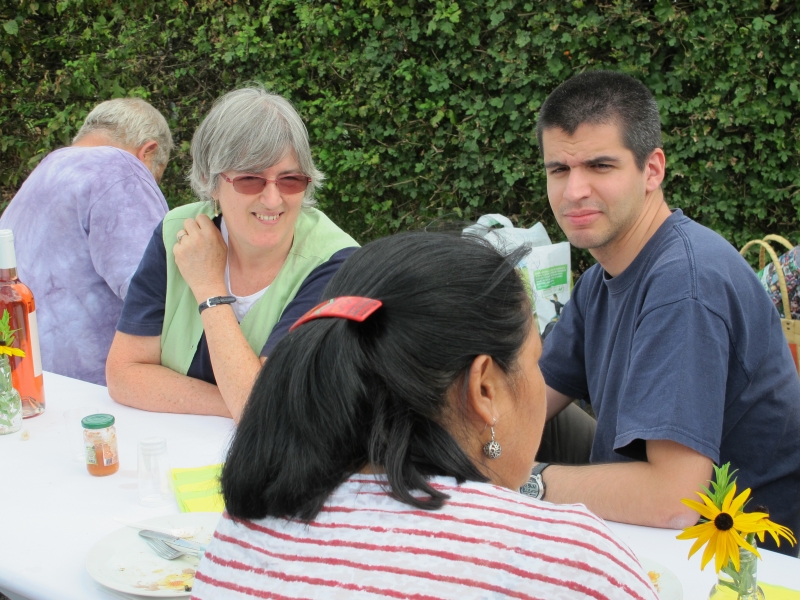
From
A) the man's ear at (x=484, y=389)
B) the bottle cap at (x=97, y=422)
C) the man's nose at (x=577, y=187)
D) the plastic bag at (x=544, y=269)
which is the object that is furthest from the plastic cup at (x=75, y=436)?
the plastic bag at (x=544, y=269)

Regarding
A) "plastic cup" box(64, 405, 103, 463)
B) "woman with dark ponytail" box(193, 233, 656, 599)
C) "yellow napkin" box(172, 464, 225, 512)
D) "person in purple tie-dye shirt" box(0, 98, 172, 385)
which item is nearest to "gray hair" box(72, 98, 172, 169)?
"person in purple tie-dye shirt" box(0, 98, 172, 385)

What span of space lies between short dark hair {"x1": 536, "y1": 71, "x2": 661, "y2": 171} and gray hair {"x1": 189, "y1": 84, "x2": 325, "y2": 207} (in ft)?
2.52

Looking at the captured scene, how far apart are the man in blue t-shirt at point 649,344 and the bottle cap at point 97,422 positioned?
101cm

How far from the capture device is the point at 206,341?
2436 mm

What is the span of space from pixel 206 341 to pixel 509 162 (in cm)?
255

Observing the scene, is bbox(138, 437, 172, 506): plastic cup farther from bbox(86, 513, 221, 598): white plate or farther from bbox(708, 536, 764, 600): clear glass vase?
bbox(708, 536, 764, 600): clear glass vase

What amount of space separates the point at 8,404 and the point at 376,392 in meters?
1.53

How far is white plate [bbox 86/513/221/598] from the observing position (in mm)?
1415

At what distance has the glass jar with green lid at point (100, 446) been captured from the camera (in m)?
1.89

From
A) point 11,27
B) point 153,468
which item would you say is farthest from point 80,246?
point 11,27

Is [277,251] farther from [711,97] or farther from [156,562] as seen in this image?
[711,97]

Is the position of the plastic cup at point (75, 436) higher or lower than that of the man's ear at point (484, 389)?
lower

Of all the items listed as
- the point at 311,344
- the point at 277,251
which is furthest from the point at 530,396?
the point at 277,251

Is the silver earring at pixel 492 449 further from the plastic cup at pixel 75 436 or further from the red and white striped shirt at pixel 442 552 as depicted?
the plastic cup at pixel 75 436
